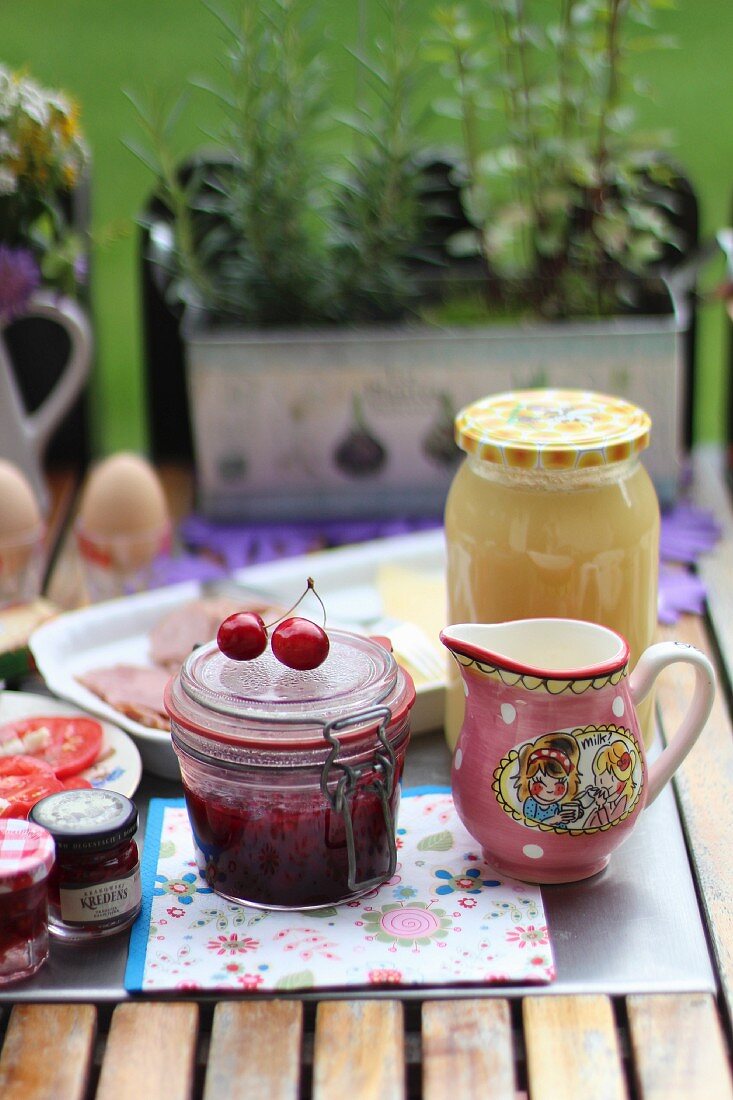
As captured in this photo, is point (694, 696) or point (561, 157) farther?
point (561, 157)

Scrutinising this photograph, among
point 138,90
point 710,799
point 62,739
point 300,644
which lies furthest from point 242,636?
point 138,90

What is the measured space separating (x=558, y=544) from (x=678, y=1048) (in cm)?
31

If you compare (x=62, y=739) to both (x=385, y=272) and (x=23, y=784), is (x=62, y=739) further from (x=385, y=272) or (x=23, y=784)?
(x=385, y=272)

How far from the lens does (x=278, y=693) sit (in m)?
0.77

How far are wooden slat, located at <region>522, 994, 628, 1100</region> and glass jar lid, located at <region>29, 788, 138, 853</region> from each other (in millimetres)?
244

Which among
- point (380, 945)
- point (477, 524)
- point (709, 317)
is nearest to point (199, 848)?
point (380, 945)

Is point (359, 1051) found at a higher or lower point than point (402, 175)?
lower

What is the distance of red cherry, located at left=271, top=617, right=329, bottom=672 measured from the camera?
0.77 meters

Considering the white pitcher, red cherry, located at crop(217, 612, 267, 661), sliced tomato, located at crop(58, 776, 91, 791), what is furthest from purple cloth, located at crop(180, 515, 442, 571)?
red cherry, located at crop(217, 612, 267, 661)

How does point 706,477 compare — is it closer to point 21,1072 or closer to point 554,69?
point 554,69

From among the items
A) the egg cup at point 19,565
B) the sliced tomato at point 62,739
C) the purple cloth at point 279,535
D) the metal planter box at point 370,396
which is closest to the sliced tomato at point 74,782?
the sliced tomato at point 62,739

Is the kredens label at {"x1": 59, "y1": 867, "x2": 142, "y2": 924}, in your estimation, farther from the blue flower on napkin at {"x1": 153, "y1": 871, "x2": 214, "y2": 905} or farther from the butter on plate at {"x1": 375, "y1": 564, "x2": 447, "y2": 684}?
the butter on plate at {"x1": 375, "y1": 564, "x2": 447, "y2": 684}

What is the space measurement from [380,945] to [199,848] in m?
0.13

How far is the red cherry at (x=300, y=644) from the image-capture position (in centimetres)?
77
